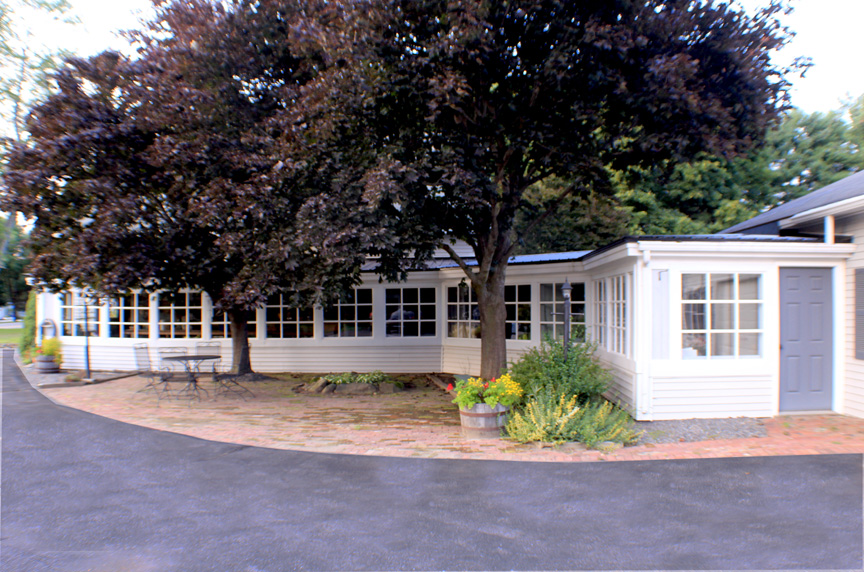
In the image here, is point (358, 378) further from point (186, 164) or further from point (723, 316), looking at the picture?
point (723, 316)

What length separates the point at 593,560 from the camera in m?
3.63

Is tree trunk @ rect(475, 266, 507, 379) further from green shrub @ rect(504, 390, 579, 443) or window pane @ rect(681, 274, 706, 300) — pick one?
window pane @ rect(681, 274, 706, 300)

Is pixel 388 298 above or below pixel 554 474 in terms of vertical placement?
above

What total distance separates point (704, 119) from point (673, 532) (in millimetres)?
6118

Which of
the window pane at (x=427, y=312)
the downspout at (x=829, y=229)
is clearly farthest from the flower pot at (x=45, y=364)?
the downspout at (x=829, y=229)

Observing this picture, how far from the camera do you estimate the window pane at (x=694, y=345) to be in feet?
24.3

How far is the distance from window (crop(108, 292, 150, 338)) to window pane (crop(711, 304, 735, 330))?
13259 mm

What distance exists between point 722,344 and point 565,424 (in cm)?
272

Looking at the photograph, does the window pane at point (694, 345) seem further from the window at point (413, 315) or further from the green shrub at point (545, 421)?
the window at point (413, 315)

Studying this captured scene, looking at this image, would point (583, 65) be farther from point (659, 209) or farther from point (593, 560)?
point (659, 209)

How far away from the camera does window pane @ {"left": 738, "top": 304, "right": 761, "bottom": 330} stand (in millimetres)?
7559

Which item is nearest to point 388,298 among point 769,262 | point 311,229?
point 311,229

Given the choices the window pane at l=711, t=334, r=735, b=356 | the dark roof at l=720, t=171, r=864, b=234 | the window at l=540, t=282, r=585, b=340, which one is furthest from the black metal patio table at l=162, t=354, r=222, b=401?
the dark roof at l=720, t=171, r=864, b=234

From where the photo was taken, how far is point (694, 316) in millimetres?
7453
